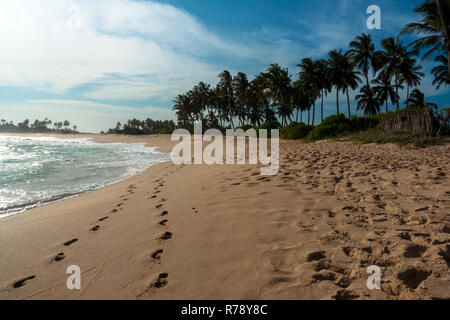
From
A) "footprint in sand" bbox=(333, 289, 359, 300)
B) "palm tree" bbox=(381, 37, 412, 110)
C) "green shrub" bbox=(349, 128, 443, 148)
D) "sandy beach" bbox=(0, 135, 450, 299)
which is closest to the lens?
"footprint in sand" bbox=(333, 289, 359, 300)

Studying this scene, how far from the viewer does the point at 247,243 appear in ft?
7.52

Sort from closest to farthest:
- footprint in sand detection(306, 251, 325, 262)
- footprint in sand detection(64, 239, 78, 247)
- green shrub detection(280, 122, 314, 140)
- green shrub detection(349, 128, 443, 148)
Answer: footprint in sand detection(306, 251, 325, 262) → footprint in sand detection(64, 239, 78, 247) → green shrub detection(349, 128, 443, 148) → green shrub detection(280, 122, 314, 140)

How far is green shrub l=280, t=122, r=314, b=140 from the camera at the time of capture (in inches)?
752

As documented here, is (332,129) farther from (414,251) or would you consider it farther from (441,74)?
(441,74)

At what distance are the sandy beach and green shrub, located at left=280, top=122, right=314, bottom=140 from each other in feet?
49.7

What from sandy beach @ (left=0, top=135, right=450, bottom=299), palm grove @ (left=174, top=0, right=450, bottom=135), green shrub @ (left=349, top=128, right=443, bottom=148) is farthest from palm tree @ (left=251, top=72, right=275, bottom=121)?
sandy beach @ (left=0, top=135, right=450, bottom=299)

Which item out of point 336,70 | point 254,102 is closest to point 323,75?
point 336,70

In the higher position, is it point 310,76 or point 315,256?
point 310,76

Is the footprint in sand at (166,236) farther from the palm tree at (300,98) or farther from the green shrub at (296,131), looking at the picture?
the palm tree at (300,98)

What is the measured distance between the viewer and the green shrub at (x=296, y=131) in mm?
19094

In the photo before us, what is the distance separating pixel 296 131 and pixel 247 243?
18351mm

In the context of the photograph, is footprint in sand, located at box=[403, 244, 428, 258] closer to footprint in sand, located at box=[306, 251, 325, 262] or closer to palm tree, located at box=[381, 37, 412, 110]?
footprint in sand, located at box=[306, 251, 325, 262]

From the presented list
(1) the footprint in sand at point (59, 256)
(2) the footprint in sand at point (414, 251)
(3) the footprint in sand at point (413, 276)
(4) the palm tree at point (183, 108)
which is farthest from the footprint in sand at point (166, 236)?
(4) the palm tree at point (183, 108)
